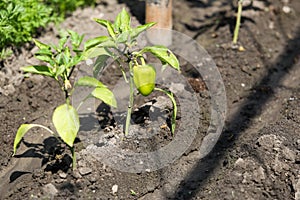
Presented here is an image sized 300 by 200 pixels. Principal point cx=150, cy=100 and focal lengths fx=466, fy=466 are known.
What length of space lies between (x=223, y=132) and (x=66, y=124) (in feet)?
3.34

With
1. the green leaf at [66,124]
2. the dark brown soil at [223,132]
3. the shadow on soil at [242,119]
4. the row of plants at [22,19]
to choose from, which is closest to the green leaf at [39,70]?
the green leaf at [66,124]

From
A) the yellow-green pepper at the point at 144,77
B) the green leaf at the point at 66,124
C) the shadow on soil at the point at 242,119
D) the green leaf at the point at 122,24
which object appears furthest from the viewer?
the shadow on soil at the point at 242,119

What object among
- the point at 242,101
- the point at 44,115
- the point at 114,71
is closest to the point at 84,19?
the point at 114,71

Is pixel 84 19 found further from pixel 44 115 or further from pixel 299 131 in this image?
pixel 299 131

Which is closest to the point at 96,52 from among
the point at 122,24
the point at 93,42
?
the point at 93,42

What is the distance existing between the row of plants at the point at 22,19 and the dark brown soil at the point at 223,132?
99 mm

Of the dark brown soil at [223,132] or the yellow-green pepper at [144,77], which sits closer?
the yellow-green pepper at [144,77]

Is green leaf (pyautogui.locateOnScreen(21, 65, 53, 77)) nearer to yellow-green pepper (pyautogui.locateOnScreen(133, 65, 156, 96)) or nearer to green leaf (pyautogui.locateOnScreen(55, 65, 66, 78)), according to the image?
green leaf (pyautogui.locateOnScreen(55, 65, 66, 78))

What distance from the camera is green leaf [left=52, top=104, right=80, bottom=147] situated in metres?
1.93

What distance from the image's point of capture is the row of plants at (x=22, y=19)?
102 inches

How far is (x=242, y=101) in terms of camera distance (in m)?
2.84

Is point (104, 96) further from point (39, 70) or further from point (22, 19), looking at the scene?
point (22, 19)

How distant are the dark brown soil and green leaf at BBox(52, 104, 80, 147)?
40cm

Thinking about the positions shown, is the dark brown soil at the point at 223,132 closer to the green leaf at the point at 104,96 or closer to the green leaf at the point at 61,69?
the green leaf at the point at 104,96
